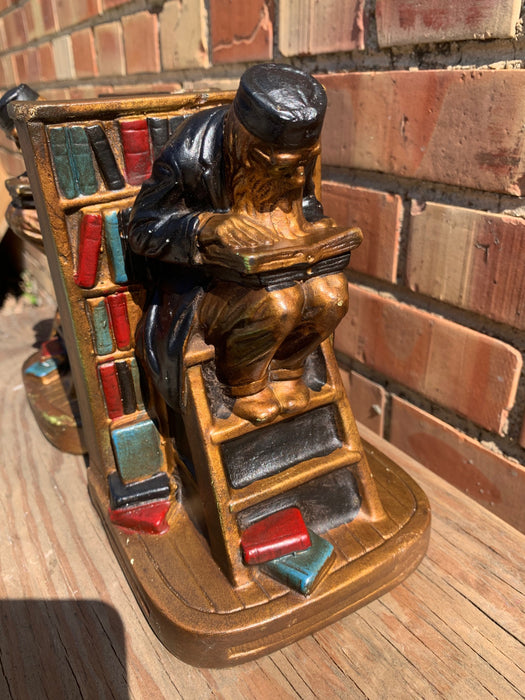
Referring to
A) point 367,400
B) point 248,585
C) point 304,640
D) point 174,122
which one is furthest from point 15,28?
point 304,640

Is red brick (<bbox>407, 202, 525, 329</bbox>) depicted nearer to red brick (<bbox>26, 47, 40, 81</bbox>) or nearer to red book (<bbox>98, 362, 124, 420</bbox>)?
red book (<bbox>98, 362, 124, 420</bbox>)

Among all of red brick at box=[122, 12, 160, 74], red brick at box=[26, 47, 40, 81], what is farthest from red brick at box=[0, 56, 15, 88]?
red brick at box=[122, 12, 160, 74]

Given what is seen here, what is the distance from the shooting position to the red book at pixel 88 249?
998 mm

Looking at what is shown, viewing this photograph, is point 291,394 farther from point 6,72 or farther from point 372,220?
point 6,72

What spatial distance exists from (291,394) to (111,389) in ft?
1.20

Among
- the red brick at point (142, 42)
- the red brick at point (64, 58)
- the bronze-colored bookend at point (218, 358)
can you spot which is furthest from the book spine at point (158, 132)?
the red brick at point (64, 58)

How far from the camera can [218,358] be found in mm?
981

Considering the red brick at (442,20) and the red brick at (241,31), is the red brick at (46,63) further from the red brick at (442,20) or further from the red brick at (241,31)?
the red brick at (442,20)

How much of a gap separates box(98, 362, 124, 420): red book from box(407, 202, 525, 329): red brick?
0.68 m

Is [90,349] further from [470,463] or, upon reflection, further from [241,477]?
[470,463]

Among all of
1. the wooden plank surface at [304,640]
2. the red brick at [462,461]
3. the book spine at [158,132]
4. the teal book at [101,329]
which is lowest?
the wooden plank surface at [304,640]

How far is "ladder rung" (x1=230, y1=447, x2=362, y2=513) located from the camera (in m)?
1.00

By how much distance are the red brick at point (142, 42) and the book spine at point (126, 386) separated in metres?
1.22

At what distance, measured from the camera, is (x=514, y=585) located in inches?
42.8
